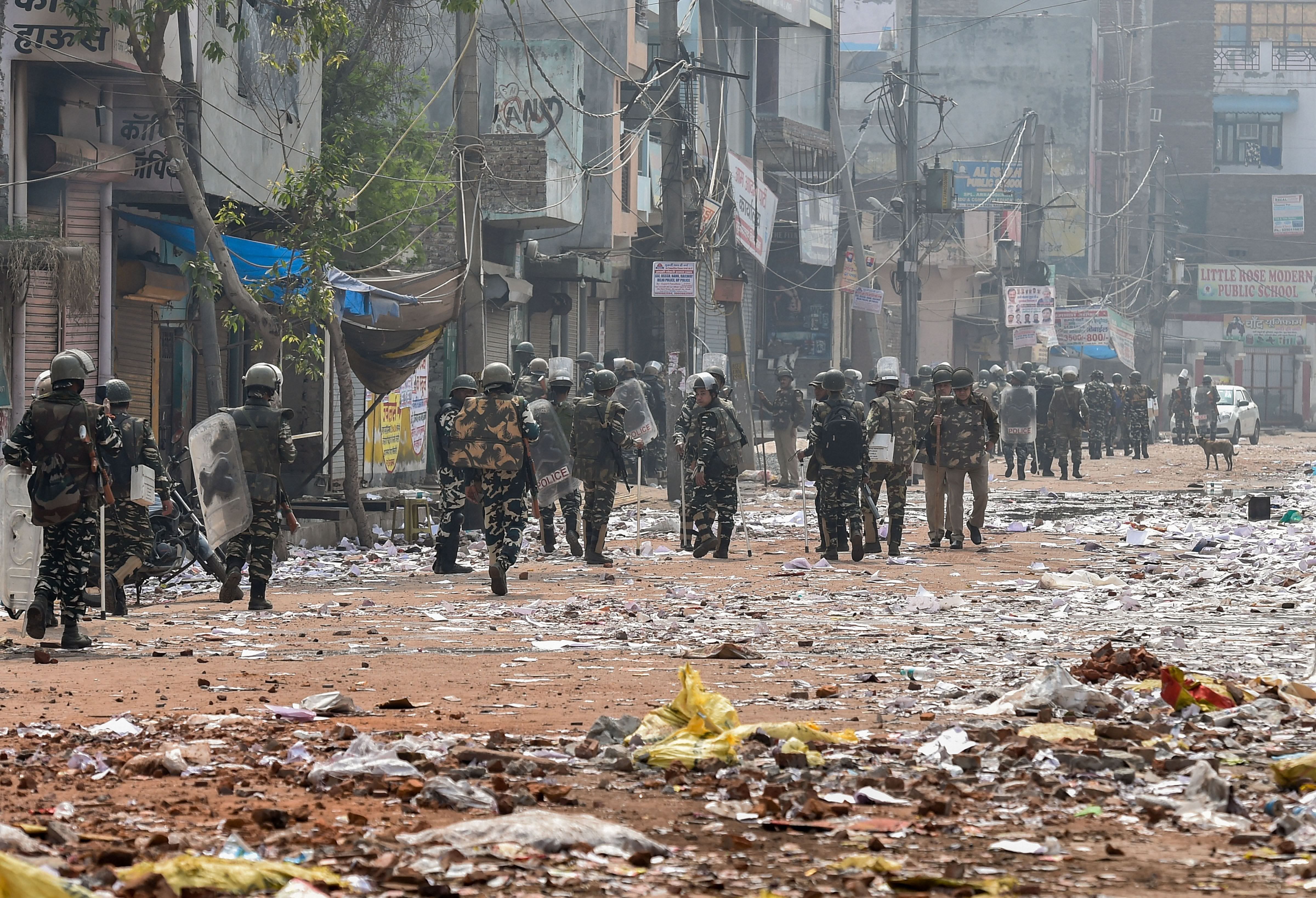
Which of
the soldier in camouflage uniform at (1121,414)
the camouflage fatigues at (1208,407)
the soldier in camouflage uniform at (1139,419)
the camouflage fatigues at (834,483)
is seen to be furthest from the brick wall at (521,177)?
the camouflage fatigues at (1208,407)

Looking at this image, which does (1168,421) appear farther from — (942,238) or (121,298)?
(121,298)

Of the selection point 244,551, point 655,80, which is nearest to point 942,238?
point 655,80

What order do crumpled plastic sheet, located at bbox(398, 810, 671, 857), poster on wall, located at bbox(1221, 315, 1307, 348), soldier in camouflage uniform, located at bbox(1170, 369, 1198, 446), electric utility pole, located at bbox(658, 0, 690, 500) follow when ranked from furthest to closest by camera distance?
poster on wall, located at bbox(1221, 315, 1307, 348)
soldier in camouflage uniform, located at bbox(1170, 369, 1198, 446)
electric utility pole, located at bbox(658, 0, 690, 500)
crumpled plastic sheet, located at bbox(398, 810, 671, 857)

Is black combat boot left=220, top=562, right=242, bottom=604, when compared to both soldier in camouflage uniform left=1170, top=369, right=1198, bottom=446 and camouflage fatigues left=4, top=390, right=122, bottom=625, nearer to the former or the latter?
camouflage fatigues left=4, top=390, right=122, bottom=625

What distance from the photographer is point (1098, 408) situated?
37.7 metres

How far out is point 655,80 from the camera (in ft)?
80.3

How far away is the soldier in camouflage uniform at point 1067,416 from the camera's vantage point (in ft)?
98.3

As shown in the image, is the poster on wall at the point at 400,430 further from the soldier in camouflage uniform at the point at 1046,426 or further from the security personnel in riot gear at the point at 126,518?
the soldier in camouflage uniform at the point at 1046,426

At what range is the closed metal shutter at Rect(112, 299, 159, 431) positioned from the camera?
61.6 ft

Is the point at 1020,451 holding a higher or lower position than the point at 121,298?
lower

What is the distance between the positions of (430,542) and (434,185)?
8.13 m

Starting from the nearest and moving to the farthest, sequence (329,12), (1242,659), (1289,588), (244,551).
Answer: (1242,659), (244,551), (1289,588), (329,12)

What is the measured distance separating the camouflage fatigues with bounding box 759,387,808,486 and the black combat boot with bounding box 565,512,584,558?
9459 millimetres

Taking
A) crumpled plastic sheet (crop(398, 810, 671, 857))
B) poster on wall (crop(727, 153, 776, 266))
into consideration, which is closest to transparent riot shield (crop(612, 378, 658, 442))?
poster on wall (crop(727, 153, 776, 266))
